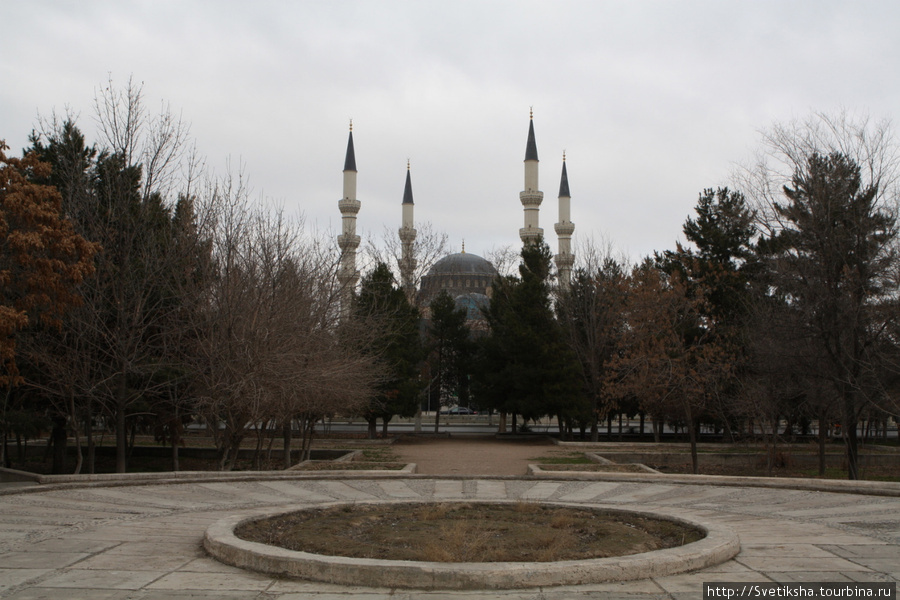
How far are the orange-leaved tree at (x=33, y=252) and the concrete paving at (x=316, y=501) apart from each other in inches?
174

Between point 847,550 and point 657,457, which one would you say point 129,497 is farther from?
point 657,457

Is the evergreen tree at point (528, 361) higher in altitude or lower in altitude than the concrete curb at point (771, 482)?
higher

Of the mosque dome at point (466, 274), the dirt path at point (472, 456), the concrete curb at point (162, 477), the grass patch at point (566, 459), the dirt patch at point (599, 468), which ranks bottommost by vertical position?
the dirt path at point (472, 456)

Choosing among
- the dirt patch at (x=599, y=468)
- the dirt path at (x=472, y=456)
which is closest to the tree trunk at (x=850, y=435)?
the dirt patch at (x=599, y=468)

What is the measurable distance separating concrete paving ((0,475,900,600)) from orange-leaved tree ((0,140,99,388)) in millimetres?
4408

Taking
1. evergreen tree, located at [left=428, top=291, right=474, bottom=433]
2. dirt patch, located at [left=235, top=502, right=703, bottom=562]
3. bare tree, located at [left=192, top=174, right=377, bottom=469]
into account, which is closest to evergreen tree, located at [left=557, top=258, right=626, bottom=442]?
evergreen tree, located at [left=428, top=291, right=474, bottom=433]

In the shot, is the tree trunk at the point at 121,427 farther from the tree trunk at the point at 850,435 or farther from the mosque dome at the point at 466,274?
the mosque dome at the point at 466,274

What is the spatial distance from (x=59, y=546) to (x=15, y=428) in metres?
12.5

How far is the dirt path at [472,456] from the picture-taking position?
1805 centimetres

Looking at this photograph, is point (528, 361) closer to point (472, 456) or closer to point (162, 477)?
point (472, 456)

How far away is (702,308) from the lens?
29391 millimetres

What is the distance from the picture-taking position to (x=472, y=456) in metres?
22.1

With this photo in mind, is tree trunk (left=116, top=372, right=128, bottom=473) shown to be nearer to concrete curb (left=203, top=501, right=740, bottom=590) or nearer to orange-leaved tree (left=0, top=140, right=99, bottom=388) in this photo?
orange-leaved tree (left=0, top=140, right=99, bottom=388)

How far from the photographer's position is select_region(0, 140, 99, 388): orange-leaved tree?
44.2 ft
